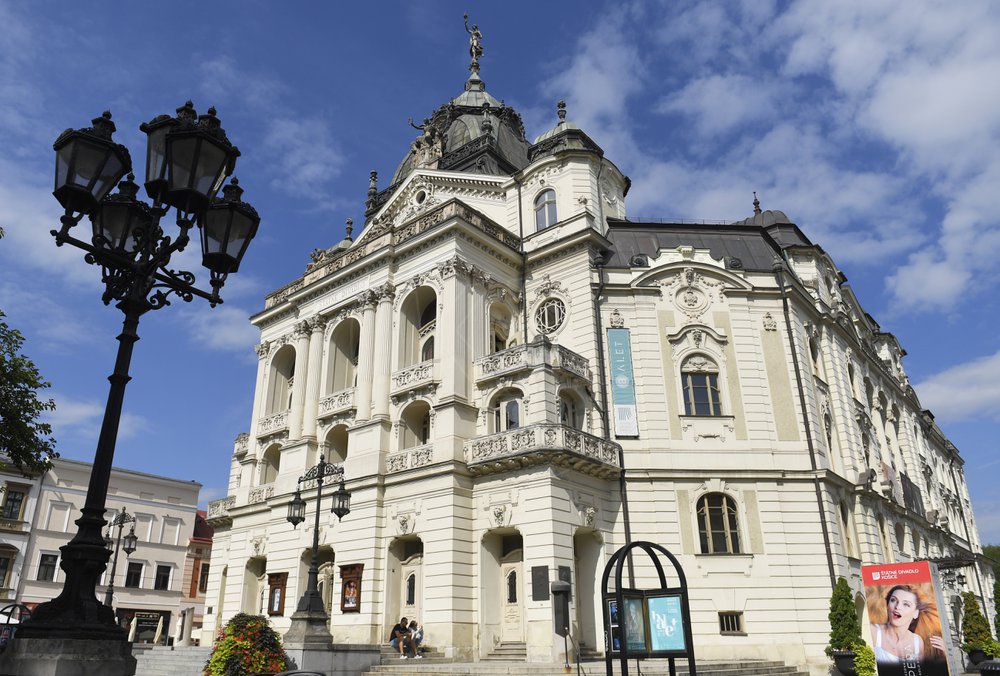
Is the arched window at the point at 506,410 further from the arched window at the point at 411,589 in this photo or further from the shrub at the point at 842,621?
the shrub at the point at 842,621

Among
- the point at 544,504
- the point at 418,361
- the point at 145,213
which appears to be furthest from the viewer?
the point at 418,361

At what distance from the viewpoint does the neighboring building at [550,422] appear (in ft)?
86.8

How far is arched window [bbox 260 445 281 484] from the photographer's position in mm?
36312

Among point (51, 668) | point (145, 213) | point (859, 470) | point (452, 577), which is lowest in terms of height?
point (51, 668)

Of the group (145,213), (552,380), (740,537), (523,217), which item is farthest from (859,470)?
(145,213)

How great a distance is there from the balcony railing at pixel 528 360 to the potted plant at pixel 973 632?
25803 millimetres

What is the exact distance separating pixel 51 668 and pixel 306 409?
1160 inches

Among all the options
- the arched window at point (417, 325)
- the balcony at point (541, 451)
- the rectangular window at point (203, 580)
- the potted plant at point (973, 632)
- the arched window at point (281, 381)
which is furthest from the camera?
the rectangular window at point (203, 580)

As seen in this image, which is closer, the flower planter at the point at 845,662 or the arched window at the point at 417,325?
the flower planter at the point at 845,662

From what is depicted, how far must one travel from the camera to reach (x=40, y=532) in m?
48.7

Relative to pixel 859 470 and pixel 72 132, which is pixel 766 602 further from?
pixel 72 132

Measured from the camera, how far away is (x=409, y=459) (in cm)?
2866

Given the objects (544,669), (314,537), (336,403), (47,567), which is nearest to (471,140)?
(336,403)

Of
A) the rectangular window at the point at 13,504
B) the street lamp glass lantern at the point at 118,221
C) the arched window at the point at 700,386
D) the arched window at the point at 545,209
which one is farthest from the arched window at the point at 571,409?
the rectangular window at the point at 13,504
